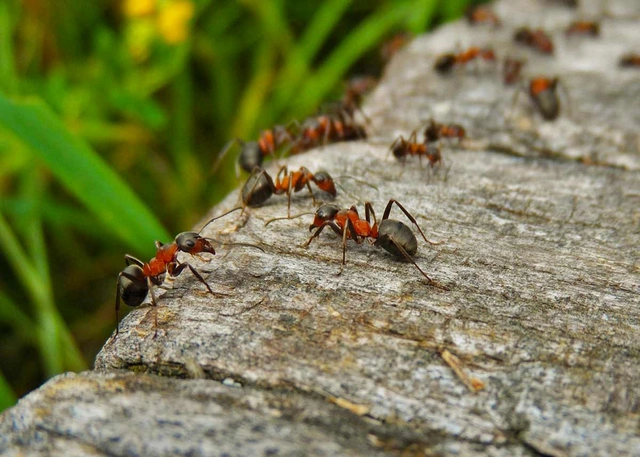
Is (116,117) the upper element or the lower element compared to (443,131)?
upper

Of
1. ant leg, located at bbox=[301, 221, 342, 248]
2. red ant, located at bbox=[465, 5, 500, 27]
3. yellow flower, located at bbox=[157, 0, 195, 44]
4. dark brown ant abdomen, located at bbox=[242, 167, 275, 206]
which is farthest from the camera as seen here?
red ant, located at bbox=[465, 5, 500, 27]

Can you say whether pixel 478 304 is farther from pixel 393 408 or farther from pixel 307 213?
pixel 307 213

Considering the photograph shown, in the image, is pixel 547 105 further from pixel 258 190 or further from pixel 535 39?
pixel 258 190

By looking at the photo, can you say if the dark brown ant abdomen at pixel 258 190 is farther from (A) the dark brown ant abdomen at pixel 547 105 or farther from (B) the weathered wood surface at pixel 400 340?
(A) the dark brown ant abdomen at pixel 547 105

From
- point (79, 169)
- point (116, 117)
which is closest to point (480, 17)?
point (116, 117)

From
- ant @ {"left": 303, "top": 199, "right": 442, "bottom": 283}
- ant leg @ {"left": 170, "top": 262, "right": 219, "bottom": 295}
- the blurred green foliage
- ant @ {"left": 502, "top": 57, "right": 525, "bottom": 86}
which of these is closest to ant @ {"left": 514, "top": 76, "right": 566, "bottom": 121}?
ant @ {"left": 502, "top": 57, "right": 525, "bottom": 86}

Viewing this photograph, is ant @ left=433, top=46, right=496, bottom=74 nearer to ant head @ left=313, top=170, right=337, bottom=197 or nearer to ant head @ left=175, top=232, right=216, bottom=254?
ant head @ left=313, top=170, right=337, bottom=197

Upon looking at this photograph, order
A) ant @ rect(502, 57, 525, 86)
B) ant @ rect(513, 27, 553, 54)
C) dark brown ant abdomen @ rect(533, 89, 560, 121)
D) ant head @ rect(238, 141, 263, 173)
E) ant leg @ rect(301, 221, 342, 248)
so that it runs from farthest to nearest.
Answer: ant @ rect(513, 27, 553, 54)
ant @ rect(502, 57, 525, 86)
ant head @ rect(238, 141, 263, 173)
dark brown ant abdomen @ rect(533, 89, 560, 121)
ant leg @ rect(301, 221, 342, 248)
